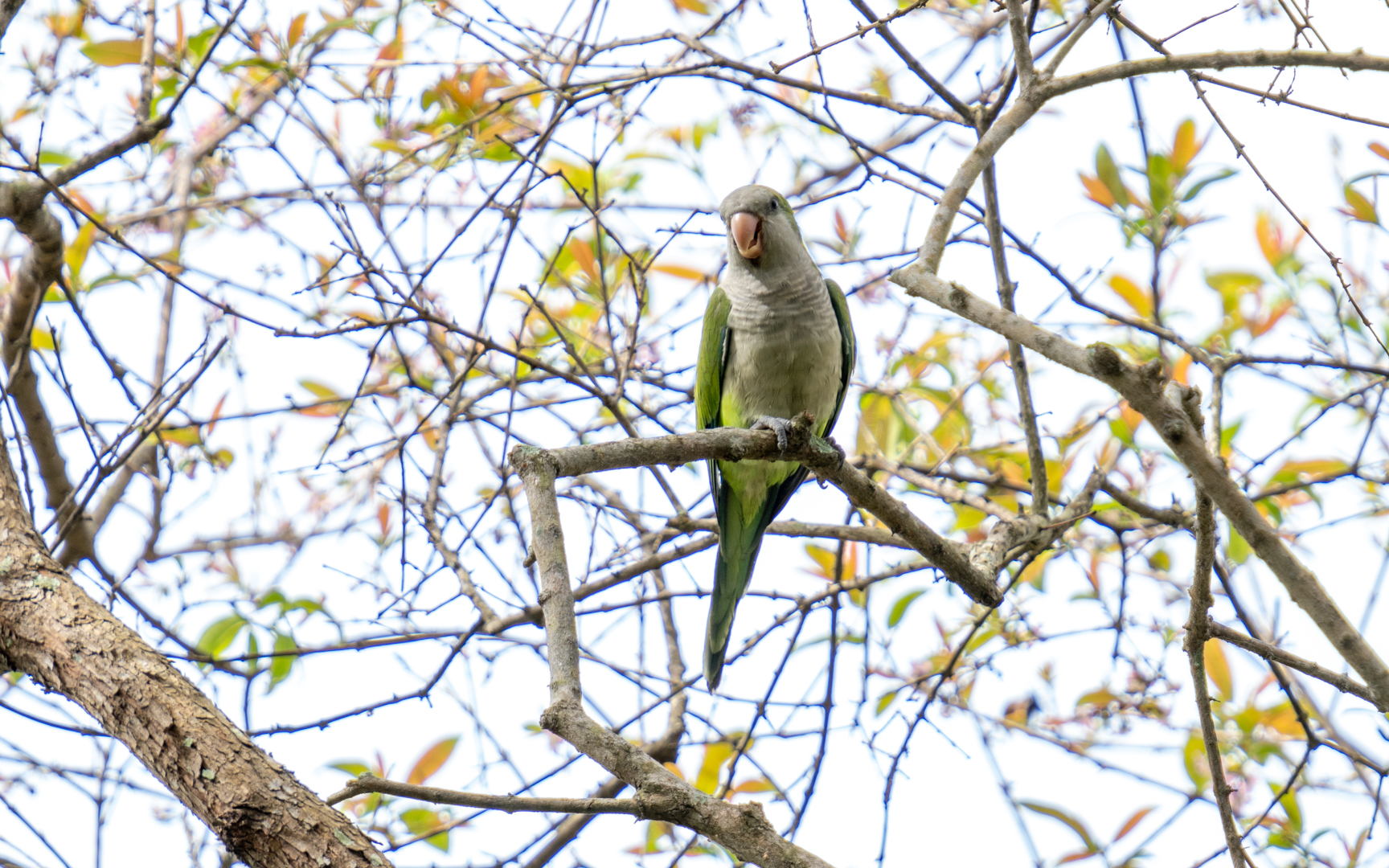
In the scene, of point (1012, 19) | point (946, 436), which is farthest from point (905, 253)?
point (1012, 19)

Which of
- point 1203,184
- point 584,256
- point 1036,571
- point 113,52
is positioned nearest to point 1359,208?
point 1203,184

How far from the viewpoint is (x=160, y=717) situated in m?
2.13

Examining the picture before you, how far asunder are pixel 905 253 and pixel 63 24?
4.20 metres

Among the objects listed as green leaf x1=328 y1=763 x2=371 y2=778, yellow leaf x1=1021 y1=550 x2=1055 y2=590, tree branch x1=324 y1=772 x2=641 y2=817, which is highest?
yellow leaf x1=1021 y1=550 x2=1055 y2=590

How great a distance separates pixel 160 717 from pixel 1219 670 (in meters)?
3.99

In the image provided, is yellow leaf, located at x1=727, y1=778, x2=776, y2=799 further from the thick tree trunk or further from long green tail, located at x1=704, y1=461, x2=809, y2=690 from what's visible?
the thick tree trunk

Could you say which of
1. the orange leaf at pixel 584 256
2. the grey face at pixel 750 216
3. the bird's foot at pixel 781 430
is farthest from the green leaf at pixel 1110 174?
the orange leaf at pixel 584 256

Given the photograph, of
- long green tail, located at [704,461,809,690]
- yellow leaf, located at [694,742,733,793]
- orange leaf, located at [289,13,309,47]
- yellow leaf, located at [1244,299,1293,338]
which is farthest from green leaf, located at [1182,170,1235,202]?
orange leaf, located at [289,13,309,47]

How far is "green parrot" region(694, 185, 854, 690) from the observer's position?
12.7 feet

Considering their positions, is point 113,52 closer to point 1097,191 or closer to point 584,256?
point 584,256

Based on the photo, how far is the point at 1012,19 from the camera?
8.38ft

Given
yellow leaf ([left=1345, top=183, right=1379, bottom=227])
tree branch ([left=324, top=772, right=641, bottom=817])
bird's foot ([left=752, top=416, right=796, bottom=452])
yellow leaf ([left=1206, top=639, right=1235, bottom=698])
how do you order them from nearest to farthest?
1. tree branch ([left=324, top=772, right=641, bottom=817])
2. bird's foot ([left=752, top=416, right=796, bottom=452])
3. yellow leaf ([left=1345, top=183, right=1379, bottom=227])
4. yellow leaf ([left=1206, top=639, right=1235, bottom=698])

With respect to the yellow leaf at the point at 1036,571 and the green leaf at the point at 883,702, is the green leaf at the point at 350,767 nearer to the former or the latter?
the green leaf at the point at 883,702

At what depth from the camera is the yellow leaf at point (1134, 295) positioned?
14.6ft
